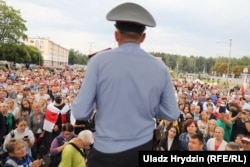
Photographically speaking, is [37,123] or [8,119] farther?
[37,123]

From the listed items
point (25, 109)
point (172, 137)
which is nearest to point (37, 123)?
point (25, 109)

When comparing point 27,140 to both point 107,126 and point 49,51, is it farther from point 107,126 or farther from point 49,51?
point 49,51

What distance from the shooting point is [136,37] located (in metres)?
2.03

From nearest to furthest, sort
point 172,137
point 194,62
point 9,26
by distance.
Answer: point 172,137
point 9,26
point 194,62

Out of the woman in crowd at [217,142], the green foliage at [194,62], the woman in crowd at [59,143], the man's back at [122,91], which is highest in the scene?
the green foliage at [194,62]

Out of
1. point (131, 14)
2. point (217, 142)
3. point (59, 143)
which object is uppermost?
point (131, 14)

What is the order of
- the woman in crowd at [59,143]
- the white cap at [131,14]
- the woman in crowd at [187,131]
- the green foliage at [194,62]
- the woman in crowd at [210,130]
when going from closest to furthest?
the white cap at [131,14] → the woman in crowd at [59,143] → the woman in crowd at [187,131] → the woman in crowd at [210,130] → the green foliage at [194,62]

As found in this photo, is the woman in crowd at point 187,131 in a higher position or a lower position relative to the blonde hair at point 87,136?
lower

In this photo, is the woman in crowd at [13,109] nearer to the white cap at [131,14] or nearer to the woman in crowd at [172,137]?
the woman in crowd at [172,137]

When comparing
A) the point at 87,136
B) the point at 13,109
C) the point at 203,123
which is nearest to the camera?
the point at 87,136

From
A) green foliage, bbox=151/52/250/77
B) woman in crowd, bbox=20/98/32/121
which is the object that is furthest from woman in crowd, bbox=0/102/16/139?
green foliage, bbox=151/52/250/77

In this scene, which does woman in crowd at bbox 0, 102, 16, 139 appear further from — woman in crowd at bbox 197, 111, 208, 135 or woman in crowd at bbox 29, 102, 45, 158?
woman in crowd at bbox 197, 111, 208, 135

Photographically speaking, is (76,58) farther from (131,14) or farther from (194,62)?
(131,14)

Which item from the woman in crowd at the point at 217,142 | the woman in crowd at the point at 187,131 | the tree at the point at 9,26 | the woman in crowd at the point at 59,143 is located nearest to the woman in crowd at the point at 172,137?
the woman in crowd at the point at 187,131
